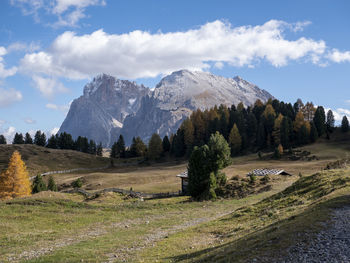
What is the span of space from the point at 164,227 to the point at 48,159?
118867 millimetres

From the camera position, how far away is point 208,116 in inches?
5979

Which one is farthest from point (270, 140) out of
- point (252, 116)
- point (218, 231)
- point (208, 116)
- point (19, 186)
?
point (218, 231)

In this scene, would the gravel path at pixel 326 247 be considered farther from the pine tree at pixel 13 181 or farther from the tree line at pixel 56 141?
the tree line at pixel 56 141

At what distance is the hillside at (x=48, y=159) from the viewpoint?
121319mm

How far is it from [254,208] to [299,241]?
16.0 metres

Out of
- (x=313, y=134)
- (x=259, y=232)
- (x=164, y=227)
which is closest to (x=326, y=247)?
(x=259, y=232)

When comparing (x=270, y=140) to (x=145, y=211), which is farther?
(x=270, y=140)

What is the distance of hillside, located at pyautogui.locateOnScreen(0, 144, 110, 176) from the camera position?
121 m

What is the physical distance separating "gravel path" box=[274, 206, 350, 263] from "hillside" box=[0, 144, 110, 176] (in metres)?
117

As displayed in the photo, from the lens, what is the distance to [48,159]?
132750 millimetres

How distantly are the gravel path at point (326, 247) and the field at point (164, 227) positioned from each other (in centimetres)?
52

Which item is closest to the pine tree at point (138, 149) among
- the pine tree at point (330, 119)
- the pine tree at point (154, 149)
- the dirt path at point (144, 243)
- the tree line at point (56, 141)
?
the pine tree at point (154, 149)

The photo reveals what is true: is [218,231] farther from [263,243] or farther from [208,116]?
[208,116]

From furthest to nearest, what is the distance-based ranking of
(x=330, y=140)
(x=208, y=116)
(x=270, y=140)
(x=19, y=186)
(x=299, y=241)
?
(x=208, y=116) < (x=270, y=140) < (x=330, y=140) < (x=19, y=186) < (x=299, y=241)
